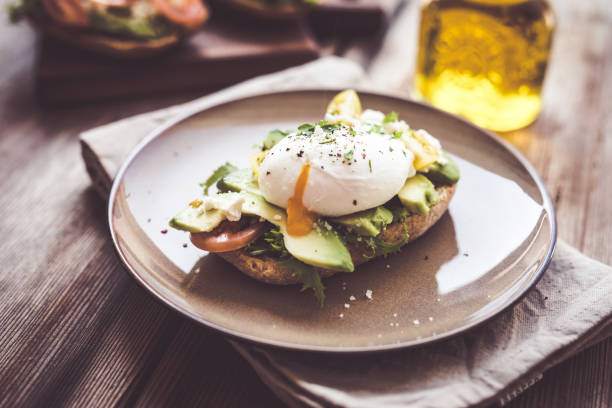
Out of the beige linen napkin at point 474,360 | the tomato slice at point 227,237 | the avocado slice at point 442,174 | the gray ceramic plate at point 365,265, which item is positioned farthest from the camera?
the avocado slice at point 442,174

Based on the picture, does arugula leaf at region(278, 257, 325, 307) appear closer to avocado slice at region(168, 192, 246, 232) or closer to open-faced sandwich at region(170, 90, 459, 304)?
open-faced sandwich at region(170, 90, 459, 304)

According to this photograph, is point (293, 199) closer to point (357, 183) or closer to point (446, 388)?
point (357, 183)

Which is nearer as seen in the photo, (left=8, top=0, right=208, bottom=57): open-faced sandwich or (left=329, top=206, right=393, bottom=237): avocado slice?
(left=329, top=206, right=393, bottom=237): avocado slice

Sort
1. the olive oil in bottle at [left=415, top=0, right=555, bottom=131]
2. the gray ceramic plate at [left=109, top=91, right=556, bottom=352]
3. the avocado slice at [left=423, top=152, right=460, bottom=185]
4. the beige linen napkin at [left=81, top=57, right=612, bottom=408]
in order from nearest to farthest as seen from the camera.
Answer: the beige linen napkin at [left=81, top=57, right=612, bottom=408]
the gray ceramic plate at [left=109, top=91, right=556, bottom=352]
the avocado slice at [left=423, top=152, right=460, bottom=185]
the olive oil in bottle at [left=415, top=0, right=555, bottom=131]

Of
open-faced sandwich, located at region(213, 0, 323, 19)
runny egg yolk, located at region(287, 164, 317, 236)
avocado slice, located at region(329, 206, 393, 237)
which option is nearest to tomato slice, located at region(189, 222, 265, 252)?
runny egg yolk, located at region(287, 164, 317, 236)

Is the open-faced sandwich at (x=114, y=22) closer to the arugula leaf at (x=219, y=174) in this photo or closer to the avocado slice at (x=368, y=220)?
the arugula leaf at (x=219, y=174)

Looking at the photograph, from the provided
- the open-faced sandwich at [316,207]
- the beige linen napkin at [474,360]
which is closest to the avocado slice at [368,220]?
the open-faced sandwich at [316,207]
